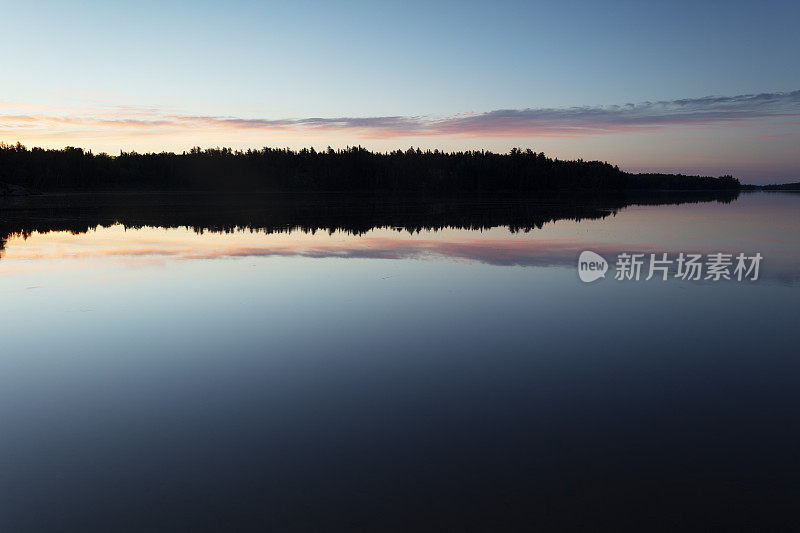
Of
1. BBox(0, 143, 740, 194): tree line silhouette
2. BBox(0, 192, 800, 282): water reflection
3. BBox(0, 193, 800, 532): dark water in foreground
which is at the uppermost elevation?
BBox(0, 143, 740, 194): tree line silhouette

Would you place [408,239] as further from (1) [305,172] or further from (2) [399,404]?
(1) [305,172]

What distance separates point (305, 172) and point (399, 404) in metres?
→ 156

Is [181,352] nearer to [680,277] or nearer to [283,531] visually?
[283,531]

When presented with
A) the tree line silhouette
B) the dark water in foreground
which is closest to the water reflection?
the dark water in foreground

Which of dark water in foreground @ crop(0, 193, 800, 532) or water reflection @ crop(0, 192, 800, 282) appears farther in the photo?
water reflection @ crop(0, 192, 800, 282)

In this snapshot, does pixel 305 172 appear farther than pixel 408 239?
Yes

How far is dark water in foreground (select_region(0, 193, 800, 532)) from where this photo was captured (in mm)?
5297

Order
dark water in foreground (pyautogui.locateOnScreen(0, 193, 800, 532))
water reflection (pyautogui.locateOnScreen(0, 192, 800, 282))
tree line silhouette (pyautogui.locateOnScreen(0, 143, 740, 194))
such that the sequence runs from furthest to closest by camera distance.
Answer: tree line silhouette (pyautogui.locateOnScreen(0, 143, 740, 194)), water reflection (pyautogui.locateOnScreen(0, 192, 800, 282)), dark water in foreground (pyautogui.locateOnScreen(0, 193, 800, 532))

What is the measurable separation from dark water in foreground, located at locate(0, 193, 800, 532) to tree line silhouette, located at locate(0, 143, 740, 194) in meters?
133

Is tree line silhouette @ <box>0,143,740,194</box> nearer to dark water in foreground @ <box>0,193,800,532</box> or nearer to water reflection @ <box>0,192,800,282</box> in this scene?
water reflection @ <box>0,192,800,282</box>

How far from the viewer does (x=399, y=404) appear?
25.1 feet

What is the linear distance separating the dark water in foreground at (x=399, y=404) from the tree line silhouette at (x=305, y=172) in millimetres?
133000

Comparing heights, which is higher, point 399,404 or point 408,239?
point 408,239

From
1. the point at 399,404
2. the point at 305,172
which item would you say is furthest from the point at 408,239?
the point at 305,172
